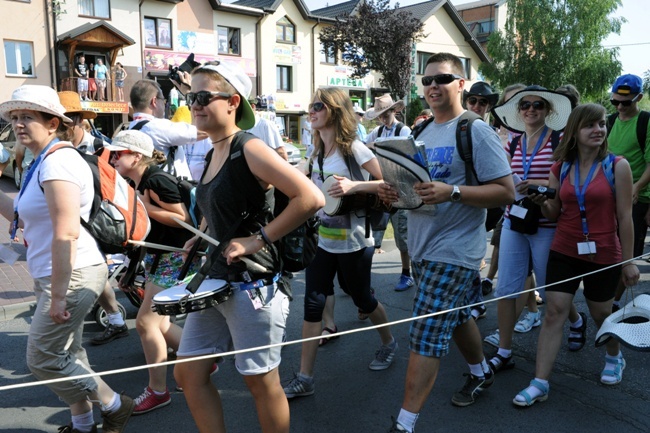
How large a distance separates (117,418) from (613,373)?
3.19 meters

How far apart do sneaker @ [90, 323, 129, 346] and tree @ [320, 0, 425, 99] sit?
28.1 m

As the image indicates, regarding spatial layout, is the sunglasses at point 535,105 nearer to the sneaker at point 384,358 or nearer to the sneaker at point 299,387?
the sneaker at point 384,358

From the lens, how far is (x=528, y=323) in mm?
4832

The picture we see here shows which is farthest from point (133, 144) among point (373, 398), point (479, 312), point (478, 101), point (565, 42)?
point (565, 42)

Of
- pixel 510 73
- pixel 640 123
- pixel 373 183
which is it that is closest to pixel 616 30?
pixel 510 73

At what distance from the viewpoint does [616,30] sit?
1344 inches

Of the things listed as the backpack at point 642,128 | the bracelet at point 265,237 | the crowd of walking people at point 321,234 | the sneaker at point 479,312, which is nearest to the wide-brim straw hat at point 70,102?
the crowd of walking people at point 321,234

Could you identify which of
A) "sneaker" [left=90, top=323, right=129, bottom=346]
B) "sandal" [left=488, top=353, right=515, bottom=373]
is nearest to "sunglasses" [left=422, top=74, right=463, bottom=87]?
"sandal" [left=488, top=353, right=515, bottom=373]

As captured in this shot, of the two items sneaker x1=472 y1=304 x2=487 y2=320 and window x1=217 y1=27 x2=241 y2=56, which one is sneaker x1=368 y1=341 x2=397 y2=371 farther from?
window x1=217 y1=27 x2=241 y2=56

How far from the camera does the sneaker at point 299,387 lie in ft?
12.0

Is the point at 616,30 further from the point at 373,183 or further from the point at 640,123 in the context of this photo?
the point at 373,183

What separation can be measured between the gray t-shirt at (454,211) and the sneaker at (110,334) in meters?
2.90

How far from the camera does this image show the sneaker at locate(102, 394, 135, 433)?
3.16 meters

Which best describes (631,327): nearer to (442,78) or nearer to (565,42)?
(442,78)
